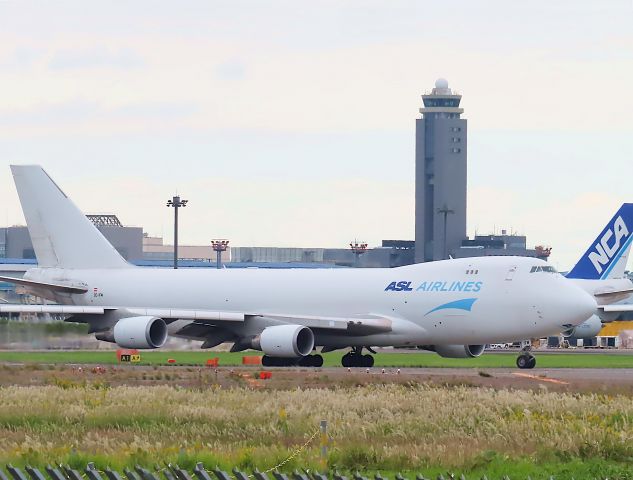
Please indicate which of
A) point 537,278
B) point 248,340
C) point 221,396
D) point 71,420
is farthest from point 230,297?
point 71,420

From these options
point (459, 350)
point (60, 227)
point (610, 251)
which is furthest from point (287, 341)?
point (610, 251)

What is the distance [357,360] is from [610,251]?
86.5ft

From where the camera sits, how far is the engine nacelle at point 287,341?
51406 mm

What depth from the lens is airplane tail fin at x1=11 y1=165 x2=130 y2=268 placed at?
62.0 m

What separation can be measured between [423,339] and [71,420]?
1102 inches

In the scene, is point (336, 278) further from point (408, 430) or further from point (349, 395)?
point (408, 430)

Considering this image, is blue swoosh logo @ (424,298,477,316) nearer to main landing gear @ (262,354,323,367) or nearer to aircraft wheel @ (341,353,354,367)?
aircraft wheel @ (341,353,354,367)

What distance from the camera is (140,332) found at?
171 feet

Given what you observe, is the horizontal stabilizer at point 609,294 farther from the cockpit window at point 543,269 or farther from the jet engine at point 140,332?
the jet engine at point 140,332

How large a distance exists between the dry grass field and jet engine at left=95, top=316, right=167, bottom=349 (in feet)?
60.6

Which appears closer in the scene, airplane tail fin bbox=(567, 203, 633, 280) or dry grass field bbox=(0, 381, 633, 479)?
dry grass field bbox=(0, 381, 633, 479)

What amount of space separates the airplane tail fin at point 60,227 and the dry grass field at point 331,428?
2866 centimetres

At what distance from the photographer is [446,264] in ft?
175

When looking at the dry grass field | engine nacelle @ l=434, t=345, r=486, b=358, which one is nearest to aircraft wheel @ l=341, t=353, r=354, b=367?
engine nacelle @ l=434, t=345, r=486, b=358
